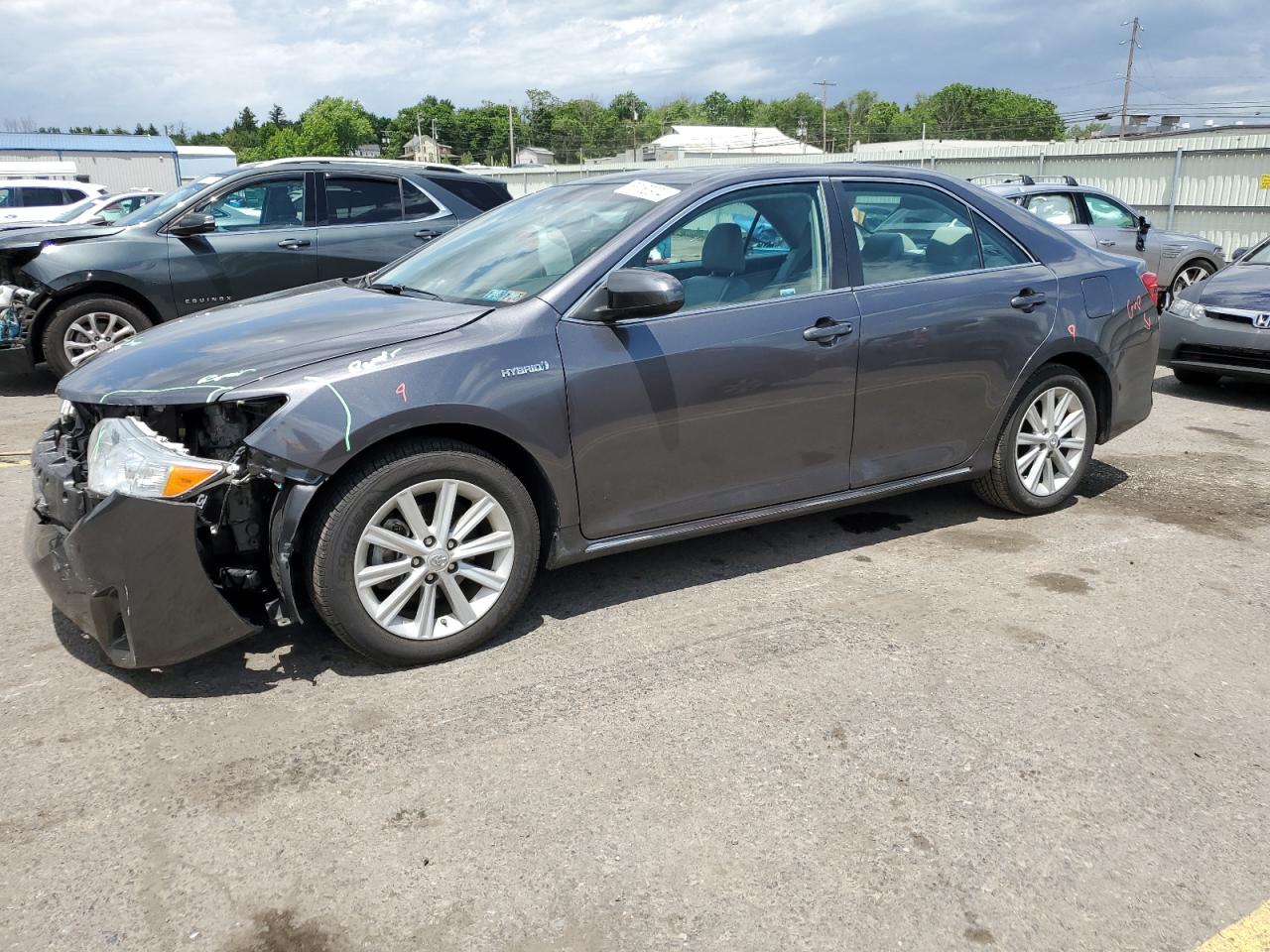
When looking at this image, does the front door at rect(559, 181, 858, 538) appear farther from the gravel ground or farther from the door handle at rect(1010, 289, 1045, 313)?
the door handle at rect(1010, 289, 1045, 313)

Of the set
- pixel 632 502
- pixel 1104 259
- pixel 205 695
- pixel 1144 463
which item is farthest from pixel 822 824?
pixel 1144 463

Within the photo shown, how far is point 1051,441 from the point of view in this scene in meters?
5.21

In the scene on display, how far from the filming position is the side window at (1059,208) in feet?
39.7

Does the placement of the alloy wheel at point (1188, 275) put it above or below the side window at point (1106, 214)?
below

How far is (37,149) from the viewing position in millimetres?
60219

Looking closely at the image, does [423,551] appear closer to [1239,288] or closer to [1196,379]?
[1239,288]

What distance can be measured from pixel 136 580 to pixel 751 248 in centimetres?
266

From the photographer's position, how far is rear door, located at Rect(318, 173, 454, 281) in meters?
8.88

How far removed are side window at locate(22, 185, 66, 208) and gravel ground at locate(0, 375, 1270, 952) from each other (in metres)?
22.1

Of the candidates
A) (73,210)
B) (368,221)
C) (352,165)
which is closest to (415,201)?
(368,221)

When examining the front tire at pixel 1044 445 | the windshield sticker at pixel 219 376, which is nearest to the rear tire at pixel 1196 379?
the front tire at pixel 1044 445

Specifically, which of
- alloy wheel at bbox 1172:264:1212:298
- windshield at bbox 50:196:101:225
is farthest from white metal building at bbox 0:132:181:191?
alloy wheel at bbox 1172:264:1212:298

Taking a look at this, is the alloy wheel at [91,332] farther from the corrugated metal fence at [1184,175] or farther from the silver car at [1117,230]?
the silver car at [1117,230]

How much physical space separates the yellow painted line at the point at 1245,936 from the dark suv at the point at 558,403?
2259 millimetres
